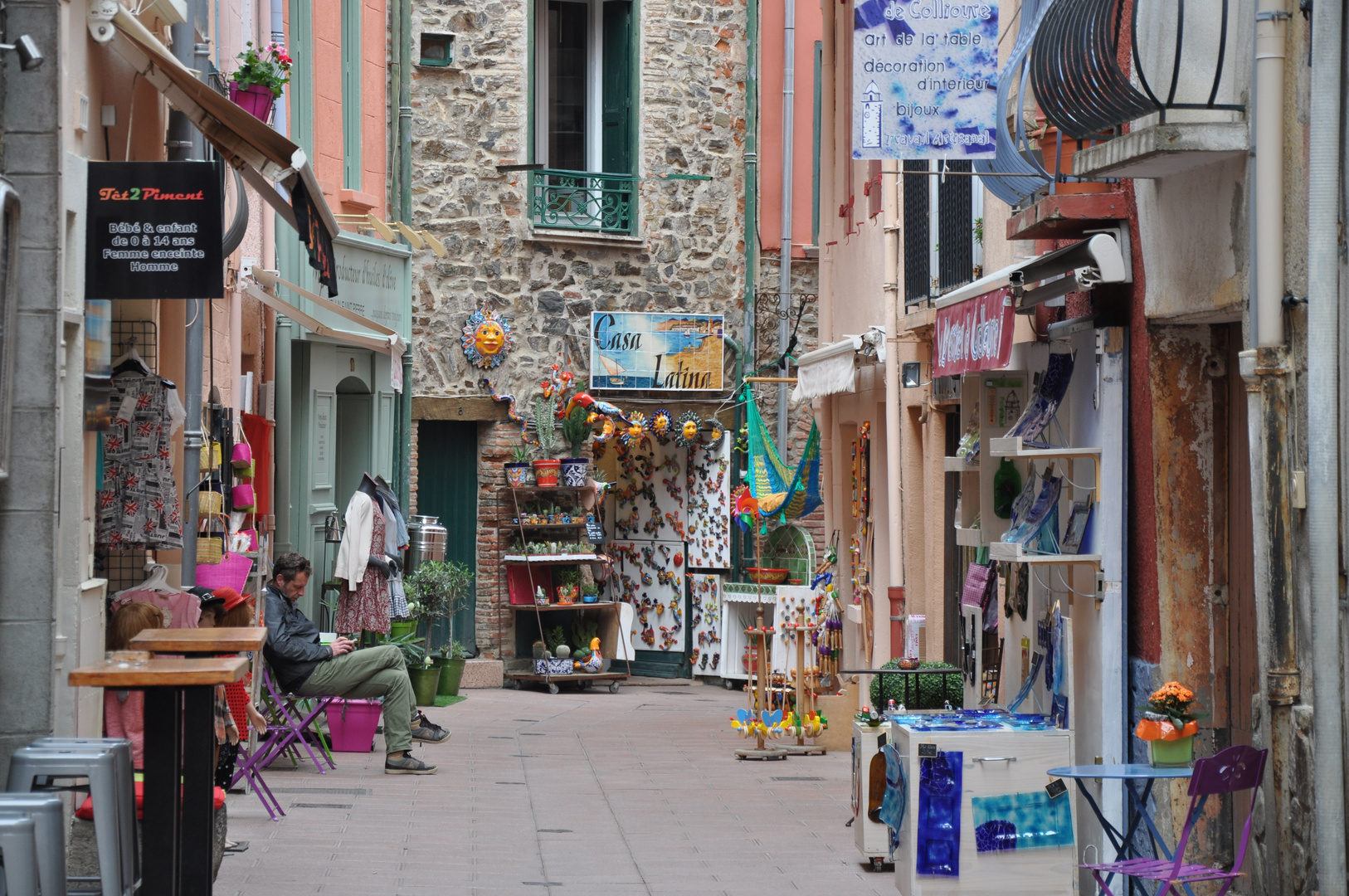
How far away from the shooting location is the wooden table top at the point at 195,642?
18.5ft

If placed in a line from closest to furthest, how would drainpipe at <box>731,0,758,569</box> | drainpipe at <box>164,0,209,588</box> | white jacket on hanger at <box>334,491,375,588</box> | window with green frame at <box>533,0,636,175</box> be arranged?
1. drainpipe at <box>164,0,209,588</box>
2. white jacket on hanger at <box>334,491,375,588</box>
3. drainpipe at <box>731,0,758,569</box>
4. window with green frame at <box>533,0,636,175</box>

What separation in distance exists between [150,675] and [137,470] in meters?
2.63

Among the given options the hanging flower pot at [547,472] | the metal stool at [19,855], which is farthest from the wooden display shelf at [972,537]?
the hanging flower pot at [547,472]

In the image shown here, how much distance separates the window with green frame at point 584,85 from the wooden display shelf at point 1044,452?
10.6 metres

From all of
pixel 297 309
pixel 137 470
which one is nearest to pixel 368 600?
pixel 297 309

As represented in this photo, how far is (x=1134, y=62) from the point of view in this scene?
597 centimetres

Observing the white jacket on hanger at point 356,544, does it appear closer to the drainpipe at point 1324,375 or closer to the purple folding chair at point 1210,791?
the purple folding chair at point 1210,791

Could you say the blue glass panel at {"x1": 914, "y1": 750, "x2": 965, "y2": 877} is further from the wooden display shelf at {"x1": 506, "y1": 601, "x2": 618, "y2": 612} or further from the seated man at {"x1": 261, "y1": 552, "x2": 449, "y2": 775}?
the wooden display shelf at {"x1": 506, "y1": 601, "x2": 618, "y2": 612}

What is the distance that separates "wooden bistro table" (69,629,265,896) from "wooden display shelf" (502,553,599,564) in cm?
1061

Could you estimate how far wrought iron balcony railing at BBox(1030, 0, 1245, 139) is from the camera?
602 cm

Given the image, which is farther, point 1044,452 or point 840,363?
point 840,363

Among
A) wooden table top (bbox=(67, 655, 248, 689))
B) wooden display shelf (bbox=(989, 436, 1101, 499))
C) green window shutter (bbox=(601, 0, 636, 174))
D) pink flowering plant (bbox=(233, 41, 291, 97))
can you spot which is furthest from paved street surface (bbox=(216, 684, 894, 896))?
green window shutter (bbox=(601, 0, 636, 174))

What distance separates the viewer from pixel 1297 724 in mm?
5523

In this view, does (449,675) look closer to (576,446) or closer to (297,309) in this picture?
(576,446)
